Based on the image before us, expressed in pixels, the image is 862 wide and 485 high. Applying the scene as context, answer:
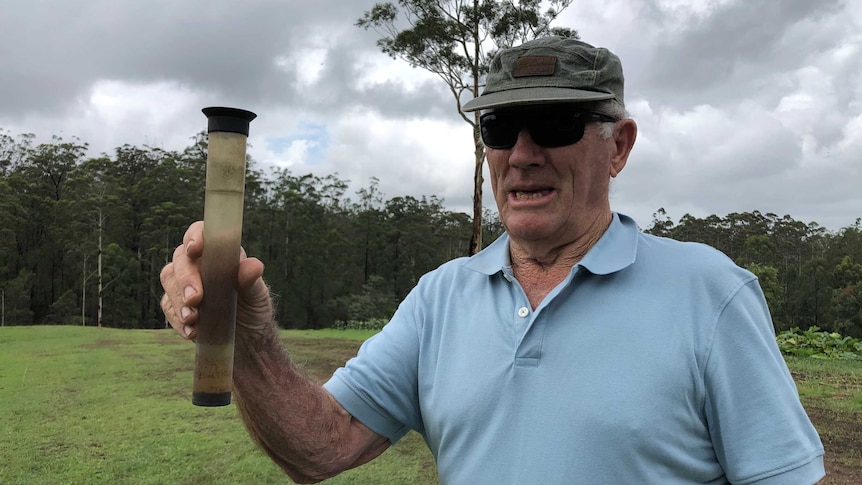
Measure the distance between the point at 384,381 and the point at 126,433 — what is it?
4683 mm

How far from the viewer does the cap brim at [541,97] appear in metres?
1.40

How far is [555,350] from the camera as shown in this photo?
1296 millimetres

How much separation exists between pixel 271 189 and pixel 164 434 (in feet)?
109

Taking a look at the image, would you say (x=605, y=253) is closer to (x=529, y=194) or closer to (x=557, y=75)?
(x=529, y=194)

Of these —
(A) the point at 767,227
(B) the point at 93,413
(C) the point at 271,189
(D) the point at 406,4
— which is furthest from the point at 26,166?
(A) the point at 767,227

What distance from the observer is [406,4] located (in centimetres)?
1507

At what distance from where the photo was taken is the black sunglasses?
1446 millimetres

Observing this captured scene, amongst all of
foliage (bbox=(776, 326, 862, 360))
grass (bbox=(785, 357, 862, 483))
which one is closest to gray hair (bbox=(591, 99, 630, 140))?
grass (bbox=(785, 357, 862, 483))

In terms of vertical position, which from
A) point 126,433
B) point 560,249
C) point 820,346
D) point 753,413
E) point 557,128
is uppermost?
point 557,128

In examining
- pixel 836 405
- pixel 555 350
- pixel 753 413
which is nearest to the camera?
pixel 753 413

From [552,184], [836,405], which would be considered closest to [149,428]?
[552,184]

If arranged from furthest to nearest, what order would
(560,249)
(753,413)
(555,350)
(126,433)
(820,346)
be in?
(820,346), (126,433), (560,249), (555,350), (753,413)

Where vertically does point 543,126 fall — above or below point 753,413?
above

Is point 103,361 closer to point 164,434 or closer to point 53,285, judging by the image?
point 164,434
